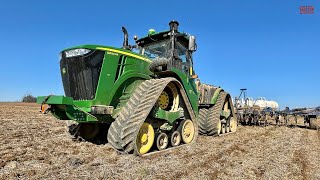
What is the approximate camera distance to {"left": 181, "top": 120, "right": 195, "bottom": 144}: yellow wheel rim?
774 centimetres

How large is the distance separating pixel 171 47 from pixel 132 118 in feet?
11.7

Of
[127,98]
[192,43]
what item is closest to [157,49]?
[192,43]

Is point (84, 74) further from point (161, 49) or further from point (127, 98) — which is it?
point (161, 49)

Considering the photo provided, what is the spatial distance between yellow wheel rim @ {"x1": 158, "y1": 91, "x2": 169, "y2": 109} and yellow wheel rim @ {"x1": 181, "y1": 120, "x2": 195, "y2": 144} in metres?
0.82

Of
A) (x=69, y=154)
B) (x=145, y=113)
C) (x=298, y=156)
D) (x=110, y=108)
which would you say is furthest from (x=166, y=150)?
(x=298, y=156)

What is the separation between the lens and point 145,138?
6.08 metres

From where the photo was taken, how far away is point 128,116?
18.5ft

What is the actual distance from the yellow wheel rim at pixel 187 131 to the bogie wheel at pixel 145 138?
163cm

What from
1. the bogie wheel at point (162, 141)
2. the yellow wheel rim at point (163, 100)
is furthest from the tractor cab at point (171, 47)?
the bogie wheel at point (162, 141)

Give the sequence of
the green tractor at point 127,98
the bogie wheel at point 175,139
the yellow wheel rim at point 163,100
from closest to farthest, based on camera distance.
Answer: the green tractor at point 127,98 → the bogie wheel at point 175,139 → the yellow wheel rim at point 163,100

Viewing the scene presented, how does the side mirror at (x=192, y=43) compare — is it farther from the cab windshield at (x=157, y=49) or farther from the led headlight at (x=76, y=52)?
the led headlight at (x=76, y=52)

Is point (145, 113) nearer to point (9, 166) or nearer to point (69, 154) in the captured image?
point (69, 154)

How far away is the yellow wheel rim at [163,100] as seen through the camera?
7.31m

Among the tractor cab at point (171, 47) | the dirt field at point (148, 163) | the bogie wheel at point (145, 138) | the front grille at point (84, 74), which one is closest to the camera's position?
the dirt field at point (148, 163)
